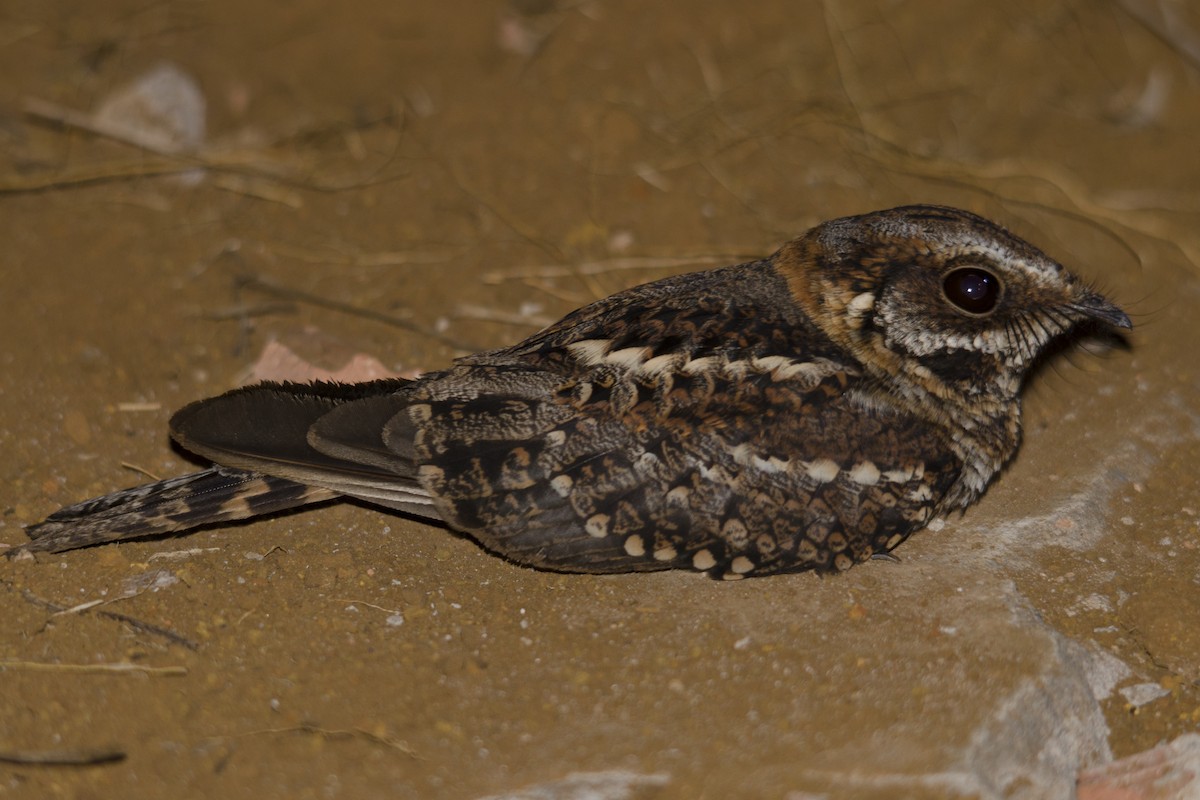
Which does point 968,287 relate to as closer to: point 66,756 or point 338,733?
point 338,733

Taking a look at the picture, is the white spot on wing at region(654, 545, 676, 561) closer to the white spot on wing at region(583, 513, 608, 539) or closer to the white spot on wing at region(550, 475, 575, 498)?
the white spot on wing at region(583, 513, 608, 539)

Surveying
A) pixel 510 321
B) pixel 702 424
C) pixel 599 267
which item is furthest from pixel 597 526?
pixel 599 267

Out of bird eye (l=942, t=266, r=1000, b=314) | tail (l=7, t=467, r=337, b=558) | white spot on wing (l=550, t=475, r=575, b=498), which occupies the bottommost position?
tail (l=7, t=467, r=337, b=558)

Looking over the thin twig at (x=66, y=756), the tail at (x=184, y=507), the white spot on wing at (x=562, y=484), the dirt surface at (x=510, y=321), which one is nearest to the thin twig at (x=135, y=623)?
the dirt surface at (x=510, y=321)

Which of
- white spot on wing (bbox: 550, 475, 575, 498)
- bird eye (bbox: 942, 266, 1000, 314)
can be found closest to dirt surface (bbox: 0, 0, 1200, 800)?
white spot on wing (bbox: 550, 475, 575, 498)

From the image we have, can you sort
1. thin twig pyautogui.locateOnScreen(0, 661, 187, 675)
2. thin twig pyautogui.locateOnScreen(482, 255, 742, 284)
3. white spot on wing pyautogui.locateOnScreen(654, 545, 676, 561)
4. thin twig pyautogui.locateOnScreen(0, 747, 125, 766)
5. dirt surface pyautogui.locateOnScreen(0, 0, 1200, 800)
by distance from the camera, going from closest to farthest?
1. thin twig pyautogui.locateOnScreen(0, 747, 125, 766)
2. dirt surface pyautogui.locateOnScreen(0, 0, 1200, 800)
3. thin twig pyautogui.locateOnScreen(0, 661, 187, 675)
4. white spot on wing pyautogui.locateOnScreen(654, 545, 676, 561)
5. thin twig pyautogui.locateOnScreen(482, 255, 742, 284)

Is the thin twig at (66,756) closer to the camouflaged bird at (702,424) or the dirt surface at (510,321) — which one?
the dirt surface at (510,321)

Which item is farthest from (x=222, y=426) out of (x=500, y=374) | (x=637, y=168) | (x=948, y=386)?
(x=637, y=168)
